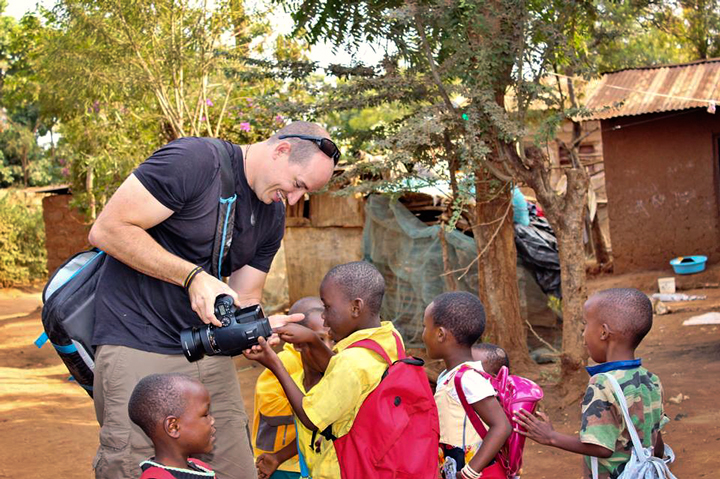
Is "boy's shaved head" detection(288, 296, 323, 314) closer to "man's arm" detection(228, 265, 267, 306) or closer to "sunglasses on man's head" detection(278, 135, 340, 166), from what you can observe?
"man's arm" detection(228, 265, 267, 306)

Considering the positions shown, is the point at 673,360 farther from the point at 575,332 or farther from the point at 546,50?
the point at 546,50

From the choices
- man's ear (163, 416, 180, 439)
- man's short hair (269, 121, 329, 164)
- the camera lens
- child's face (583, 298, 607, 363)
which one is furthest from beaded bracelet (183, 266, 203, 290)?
child's face (583, 298, 607, 363)

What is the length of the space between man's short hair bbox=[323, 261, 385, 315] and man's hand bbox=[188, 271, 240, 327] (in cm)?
50

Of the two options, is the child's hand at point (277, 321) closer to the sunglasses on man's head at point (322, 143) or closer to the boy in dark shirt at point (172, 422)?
the boy in dark shirt at point (172, 422)

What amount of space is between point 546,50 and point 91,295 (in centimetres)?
408

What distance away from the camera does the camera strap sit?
9.09ft

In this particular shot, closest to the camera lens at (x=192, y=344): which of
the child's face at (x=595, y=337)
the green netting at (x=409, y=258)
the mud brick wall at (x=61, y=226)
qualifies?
the child's face at (x=595, y=337)

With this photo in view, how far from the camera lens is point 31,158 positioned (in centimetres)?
2389

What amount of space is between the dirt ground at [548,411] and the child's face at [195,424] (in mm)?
2941

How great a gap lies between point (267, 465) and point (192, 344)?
968 millimetres

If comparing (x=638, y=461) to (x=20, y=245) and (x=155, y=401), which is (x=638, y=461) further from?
(x=20, y=245)

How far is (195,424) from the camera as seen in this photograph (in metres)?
2.46

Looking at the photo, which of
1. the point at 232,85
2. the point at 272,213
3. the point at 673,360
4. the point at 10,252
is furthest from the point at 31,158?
the point at 272,213

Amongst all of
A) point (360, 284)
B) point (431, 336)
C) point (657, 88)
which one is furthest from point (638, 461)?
point (657, 88)
